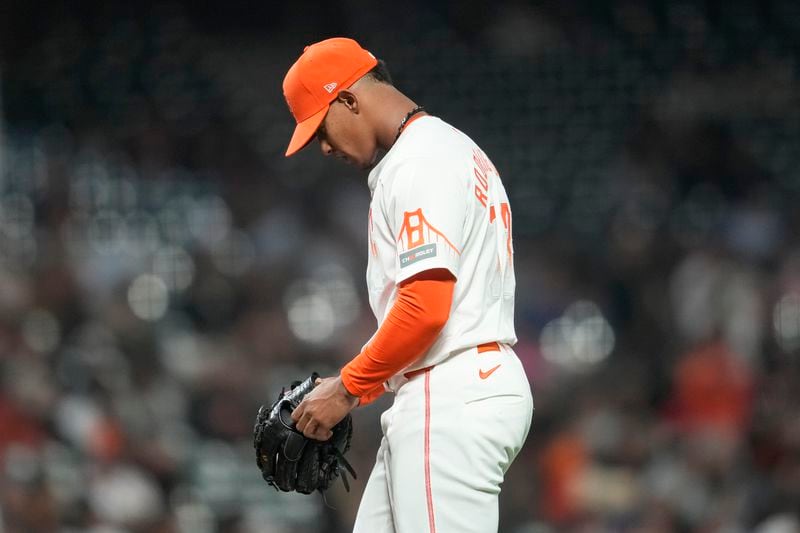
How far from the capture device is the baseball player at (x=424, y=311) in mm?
2463

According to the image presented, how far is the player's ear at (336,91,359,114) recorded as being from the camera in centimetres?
268

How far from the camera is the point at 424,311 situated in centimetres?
244

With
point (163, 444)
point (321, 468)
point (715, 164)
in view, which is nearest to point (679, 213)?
point (715, 164)

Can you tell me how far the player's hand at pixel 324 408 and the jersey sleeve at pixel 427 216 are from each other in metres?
0.27

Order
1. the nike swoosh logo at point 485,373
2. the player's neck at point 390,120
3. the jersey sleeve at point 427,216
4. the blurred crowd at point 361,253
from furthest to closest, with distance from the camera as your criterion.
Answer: the blurred crowd at point 361,253, the player's neck at point 390,120, the nike swoosh logo at point 485,373, the jersey sleeve at point 427,216

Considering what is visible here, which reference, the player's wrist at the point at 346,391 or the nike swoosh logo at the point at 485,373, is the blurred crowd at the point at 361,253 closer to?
the nike swoosh logo at the point at 485,373

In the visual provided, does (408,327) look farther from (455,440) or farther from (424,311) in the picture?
(455,440)

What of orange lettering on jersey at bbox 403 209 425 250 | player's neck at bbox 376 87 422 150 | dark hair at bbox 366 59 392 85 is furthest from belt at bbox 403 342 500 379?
dark hair at bbox 366 59 392 85

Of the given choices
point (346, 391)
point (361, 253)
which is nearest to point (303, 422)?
point (346, 391)

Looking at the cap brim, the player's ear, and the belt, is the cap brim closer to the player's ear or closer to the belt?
the player's ear

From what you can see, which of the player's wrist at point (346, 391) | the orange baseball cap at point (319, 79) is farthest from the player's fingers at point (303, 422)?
the orange baseball cap at point (319, 79)

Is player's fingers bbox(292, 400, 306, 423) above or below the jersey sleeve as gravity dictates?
below

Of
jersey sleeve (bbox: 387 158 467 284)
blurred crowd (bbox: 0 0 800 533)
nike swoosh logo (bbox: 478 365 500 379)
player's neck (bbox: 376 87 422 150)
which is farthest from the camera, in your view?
blurred crowd (bbox: 0 0 800 533)

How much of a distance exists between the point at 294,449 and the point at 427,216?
24.0 inches
